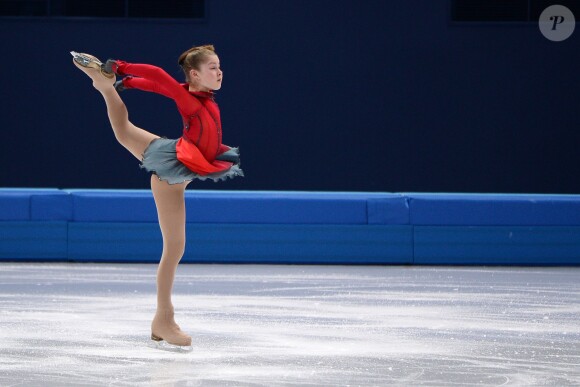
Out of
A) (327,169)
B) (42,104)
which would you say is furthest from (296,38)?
(42,104)

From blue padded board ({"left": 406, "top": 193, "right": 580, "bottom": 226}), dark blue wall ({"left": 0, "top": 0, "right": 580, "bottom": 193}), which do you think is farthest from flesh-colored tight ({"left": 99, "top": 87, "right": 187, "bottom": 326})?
dark blue wall ({"left": 0, "top": 0, "right": 580, "bottom": 193})

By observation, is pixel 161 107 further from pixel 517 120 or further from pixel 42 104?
pixel 517 120

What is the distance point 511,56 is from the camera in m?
11.5

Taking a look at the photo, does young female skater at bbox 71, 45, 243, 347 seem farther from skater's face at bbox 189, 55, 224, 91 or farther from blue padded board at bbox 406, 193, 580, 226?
blue padded board at bbox 406, 193, 580, 226

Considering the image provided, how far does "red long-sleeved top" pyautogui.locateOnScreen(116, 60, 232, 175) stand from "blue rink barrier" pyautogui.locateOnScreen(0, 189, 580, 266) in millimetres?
3850

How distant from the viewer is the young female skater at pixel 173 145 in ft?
14.8

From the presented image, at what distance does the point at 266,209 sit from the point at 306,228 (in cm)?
38

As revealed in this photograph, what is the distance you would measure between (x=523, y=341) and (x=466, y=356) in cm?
56

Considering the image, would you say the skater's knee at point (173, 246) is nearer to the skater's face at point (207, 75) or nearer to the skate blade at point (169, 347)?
the skate blade at point (169, 347)

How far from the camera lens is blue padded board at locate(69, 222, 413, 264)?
8.55 metres
